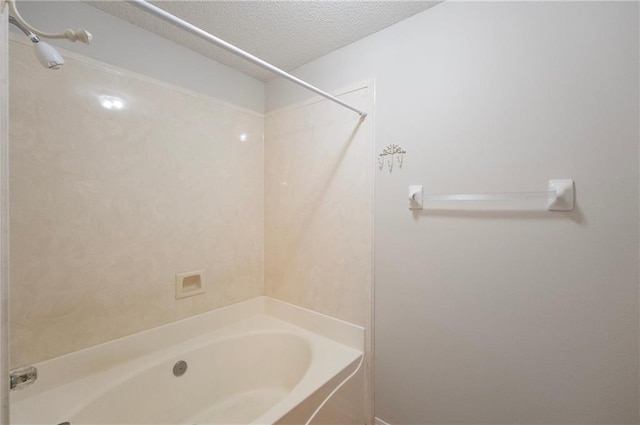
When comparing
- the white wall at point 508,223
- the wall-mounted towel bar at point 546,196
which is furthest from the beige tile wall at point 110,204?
the wall-mounted towel bar at point 546,196

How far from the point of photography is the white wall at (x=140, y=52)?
1191 millimetres

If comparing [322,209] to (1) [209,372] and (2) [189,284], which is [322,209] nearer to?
(2) [189,284]

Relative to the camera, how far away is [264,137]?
205 centimetres

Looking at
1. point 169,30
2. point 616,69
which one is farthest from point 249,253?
point 616,69

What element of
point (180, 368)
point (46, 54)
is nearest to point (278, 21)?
point (46, 54)

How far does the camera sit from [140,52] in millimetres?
1442

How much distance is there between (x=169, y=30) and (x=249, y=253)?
4.72ft

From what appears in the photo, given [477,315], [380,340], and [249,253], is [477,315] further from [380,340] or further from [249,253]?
[249,253]

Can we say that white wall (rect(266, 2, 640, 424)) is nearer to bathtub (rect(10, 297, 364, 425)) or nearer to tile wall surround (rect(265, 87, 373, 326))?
tile wall surround (rect(265, 87, 373, 326))

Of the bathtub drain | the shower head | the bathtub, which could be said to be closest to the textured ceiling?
the shower head

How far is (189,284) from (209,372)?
532mm

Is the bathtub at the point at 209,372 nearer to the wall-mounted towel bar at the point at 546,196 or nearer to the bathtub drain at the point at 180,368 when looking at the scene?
the bathtub drain at the point at 180,368

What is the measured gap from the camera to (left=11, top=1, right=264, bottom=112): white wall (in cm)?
119

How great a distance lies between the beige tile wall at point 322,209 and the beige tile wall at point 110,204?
0.29 metres
